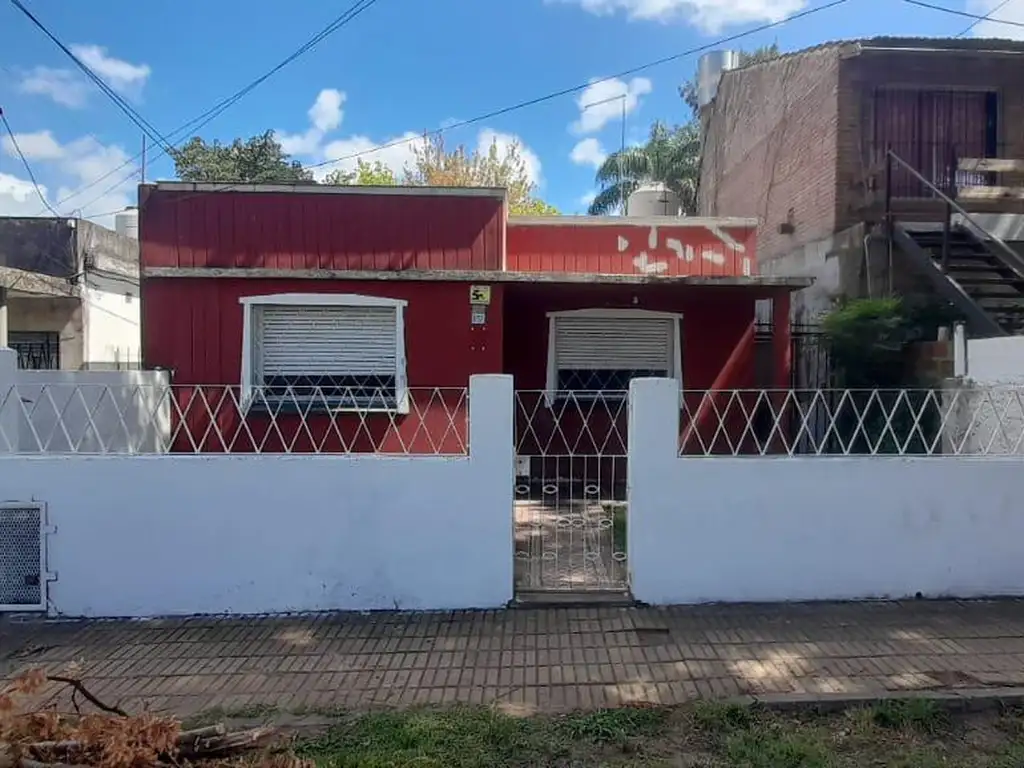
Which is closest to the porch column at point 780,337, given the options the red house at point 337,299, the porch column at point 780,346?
the porch column at point 780,346

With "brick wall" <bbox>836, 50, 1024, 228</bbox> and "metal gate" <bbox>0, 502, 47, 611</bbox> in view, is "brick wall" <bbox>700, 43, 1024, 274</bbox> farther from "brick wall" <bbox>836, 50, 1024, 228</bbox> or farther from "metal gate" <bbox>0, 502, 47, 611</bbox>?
"metal gate" <bbox>0, 502, 47, 611</bbox>

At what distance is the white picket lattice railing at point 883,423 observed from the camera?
5.75m

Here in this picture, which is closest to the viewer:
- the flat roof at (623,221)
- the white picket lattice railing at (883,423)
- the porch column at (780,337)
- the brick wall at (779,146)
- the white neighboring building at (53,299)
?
the white picket lattice railing at (883,423)

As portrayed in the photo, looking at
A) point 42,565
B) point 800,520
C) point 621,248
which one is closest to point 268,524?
point 42,565

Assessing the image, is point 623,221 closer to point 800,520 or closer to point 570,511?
point 570,511

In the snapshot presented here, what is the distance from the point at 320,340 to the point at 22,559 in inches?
158

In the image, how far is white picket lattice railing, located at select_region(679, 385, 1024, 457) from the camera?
575cm

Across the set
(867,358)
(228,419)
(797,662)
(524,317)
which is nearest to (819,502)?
(797,662)

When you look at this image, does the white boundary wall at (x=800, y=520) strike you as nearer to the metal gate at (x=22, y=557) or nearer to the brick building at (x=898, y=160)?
the metal gate at (x=22, y=557)

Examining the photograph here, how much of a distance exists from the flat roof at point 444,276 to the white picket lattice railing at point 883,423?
1.42 metres

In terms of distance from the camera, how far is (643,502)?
5.32 m

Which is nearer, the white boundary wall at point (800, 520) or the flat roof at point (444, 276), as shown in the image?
the white boundary wall at point (800, 520)

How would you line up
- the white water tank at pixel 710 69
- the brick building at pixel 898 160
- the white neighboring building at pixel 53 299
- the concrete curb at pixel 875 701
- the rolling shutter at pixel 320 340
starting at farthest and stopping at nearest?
the white water tank at pixel 710 69, the white neighboring building at pixel 53 299, the brick building at pixel 898 160, the rolling shutter at pixel 320 340, the concrete curb at pixel 875 701

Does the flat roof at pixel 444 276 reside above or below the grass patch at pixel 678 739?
above
